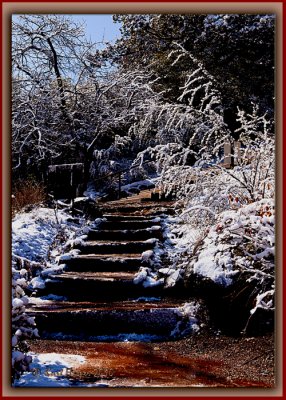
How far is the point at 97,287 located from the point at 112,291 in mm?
115

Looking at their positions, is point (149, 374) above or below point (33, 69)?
below

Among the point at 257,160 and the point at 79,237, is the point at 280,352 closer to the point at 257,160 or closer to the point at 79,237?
the point at 257,160

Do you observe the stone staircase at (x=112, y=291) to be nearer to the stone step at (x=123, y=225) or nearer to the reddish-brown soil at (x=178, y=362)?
the stone step at (x=123, y=225)

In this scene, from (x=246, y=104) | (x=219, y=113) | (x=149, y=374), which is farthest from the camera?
(x=219, y=113)

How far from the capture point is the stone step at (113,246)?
12.2 ft

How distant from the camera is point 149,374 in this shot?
9.26 feet

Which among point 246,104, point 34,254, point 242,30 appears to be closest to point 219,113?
point 246,104

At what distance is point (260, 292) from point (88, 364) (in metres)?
1.02

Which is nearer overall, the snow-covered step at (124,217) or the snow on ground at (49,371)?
the snow on ground at (49,371)

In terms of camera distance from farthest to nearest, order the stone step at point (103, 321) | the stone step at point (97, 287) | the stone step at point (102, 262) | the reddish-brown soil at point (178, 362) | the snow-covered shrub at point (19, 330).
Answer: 1. the stone step at point (102, 262)
2. the stone step at point (97, 287)
3. the stone step at point (103, 321)
4. the reddish-brown soil at point (178, 362)
5. the snow-covered shrub at point (19, 330)

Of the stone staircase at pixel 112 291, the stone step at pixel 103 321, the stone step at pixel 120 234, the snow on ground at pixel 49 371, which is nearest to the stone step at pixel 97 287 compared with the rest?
the stone staircase at pixel 112 291

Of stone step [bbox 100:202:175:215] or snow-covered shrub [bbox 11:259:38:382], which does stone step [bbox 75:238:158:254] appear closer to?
stone step [bbox 100:202:175:215]

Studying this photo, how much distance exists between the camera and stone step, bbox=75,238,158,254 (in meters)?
3.71

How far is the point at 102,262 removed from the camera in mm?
3803
